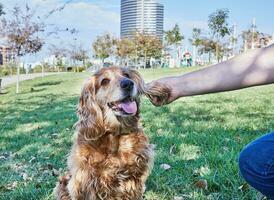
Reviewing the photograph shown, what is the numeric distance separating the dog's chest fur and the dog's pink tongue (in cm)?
23

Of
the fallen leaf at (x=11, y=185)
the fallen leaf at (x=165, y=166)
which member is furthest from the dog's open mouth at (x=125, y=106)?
the fallen leaf at (x=11, y=185)

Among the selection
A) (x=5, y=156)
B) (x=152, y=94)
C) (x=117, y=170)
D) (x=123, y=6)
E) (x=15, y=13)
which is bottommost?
(x=5, y=156)

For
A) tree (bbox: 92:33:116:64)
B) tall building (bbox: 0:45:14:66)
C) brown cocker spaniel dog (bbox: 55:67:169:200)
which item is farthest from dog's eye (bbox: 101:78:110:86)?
tree (bbox: 92:33:116:64)

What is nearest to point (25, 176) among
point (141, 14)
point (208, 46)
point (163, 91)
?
point (163, 91)

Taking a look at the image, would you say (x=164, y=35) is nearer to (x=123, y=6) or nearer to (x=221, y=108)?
(x=123, y=6)

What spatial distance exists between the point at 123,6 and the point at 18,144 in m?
83.8

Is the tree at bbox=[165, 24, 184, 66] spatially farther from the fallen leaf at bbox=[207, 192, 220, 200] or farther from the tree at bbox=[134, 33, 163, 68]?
the fallen leaf at bbox=[207, 192, 220, 200]

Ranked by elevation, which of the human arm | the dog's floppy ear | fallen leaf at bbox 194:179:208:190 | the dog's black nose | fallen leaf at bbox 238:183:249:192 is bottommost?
fallen leaf at bbox 194:179:208:190

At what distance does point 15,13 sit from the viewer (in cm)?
2891

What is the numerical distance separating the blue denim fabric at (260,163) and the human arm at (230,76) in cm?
29

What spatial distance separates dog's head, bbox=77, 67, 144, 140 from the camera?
362 centimetres

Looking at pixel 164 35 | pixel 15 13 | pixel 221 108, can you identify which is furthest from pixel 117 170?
pixel 164 35

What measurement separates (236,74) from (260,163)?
1.50 ft

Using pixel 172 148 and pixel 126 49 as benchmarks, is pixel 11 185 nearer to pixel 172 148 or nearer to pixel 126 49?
pixel 172 148
